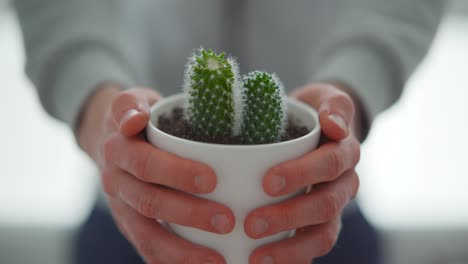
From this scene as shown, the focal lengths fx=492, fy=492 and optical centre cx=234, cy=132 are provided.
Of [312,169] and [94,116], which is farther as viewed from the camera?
[94,116]

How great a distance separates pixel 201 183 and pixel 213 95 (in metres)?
0.08

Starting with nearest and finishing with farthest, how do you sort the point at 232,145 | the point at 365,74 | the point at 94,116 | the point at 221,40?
the point at 232,145, the point at 94,116, the point at 365,74, the point at 221,40

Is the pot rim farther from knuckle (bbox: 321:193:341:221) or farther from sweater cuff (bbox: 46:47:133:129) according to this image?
sweater cuff (bbox: 46:47:133:129)

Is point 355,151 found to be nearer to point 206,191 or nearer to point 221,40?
point 206,191

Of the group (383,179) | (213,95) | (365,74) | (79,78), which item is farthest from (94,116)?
(383,179)

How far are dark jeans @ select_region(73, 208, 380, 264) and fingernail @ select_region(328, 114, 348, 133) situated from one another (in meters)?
0.28

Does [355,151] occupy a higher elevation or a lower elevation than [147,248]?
higher

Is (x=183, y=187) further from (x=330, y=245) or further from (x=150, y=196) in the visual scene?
(x=330, y=245)

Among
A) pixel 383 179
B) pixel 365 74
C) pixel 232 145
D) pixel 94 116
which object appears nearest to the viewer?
pixel 232 145

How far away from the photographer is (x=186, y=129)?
0.50 meters

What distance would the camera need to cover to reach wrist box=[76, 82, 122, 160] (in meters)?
0.72

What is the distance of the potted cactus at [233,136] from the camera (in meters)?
0.44

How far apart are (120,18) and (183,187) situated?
64 centimetres

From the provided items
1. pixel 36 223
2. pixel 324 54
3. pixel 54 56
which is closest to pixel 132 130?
pixel 54 56
